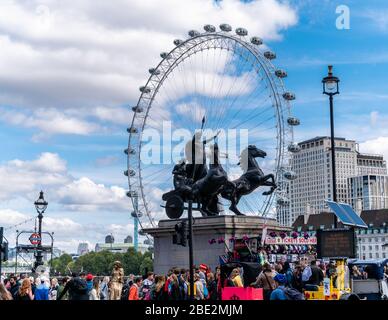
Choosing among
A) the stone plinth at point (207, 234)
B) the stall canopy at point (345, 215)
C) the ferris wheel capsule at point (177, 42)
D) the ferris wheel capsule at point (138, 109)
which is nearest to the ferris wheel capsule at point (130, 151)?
the ferris wheel capsule at point (138, 109)

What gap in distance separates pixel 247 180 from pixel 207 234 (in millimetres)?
4249

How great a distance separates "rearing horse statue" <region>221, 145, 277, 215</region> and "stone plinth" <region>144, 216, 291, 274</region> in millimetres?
1914

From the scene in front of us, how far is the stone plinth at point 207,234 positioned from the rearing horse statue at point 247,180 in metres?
1.91

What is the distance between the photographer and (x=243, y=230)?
40344 mm

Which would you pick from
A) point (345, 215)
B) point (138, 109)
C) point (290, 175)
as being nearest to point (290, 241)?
point (290, 175)

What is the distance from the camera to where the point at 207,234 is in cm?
4062

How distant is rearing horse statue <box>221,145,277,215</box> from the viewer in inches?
1672

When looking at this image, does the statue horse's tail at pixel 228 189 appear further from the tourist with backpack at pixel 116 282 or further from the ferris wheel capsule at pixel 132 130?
the tourist with backpack at pixel 116 282

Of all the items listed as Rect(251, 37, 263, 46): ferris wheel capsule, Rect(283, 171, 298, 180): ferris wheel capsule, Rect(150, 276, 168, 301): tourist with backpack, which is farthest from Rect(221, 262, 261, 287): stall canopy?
Rect(251, 37, 263, 46): ferris wheel capsule

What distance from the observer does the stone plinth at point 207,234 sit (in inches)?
1571

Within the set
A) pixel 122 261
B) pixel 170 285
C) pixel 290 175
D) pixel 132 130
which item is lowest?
pixel 122 261

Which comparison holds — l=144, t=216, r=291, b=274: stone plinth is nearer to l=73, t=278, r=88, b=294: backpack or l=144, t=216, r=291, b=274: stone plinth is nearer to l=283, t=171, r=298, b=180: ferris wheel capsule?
l=283, t=171, r=298, b=180: ferris wheel capsule

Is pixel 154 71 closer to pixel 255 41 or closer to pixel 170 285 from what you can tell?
pixel 255 41
